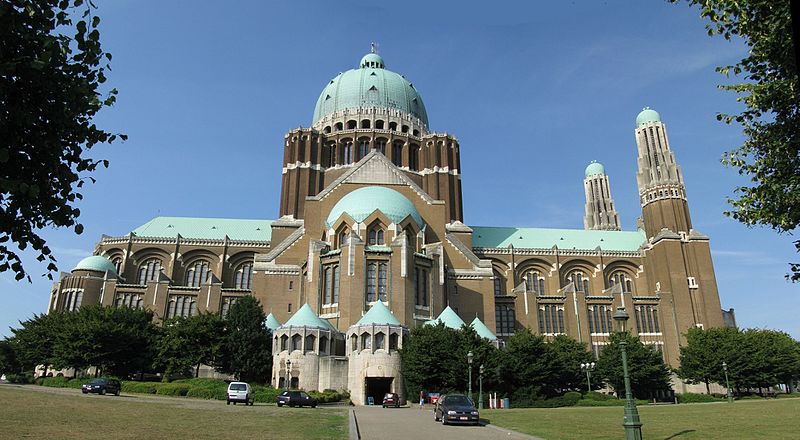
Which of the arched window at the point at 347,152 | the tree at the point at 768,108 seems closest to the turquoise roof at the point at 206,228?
the arched window at the point at 347,152

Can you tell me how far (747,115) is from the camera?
17.0m

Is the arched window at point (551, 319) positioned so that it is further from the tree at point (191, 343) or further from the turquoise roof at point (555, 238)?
the tree at point (191, 343)

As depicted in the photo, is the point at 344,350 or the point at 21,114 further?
the point at 344,350

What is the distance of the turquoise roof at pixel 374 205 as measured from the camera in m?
51.6

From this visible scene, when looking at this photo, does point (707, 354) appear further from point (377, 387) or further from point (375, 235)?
point (375, 235)

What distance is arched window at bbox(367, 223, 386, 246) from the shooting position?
167ft

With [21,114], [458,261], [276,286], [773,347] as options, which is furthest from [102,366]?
[773,347]

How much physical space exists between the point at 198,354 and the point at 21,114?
1565 inches

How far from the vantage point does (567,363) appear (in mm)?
49344

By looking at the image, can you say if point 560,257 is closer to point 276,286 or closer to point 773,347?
point 773,347

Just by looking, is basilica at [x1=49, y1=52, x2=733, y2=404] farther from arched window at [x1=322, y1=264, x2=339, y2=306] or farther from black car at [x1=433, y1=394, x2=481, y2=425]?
black car at [x1=433, y1=394, x2=481, y2=425]

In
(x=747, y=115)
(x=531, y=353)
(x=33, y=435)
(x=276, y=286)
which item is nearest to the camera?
(x=33, y=435)

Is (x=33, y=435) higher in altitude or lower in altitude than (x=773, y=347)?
lower

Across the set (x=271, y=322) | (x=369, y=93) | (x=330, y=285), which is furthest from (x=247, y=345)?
(x=369, y=93)
